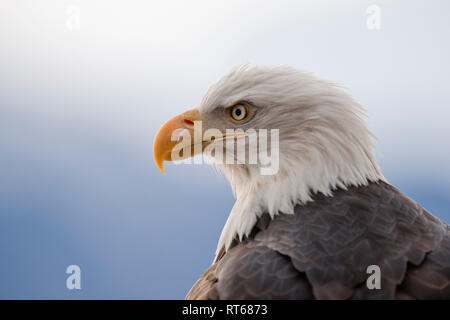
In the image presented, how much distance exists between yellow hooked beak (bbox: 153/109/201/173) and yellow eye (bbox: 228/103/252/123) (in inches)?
6.5

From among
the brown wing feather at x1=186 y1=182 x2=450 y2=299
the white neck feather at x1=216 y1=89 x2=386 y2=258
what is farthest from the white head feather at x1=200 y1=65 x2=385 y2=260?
the brown wing feather at x1=186 y1=182 x2=450 y2=299

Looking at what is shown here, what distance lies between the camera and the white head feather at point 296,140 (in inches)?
77.5

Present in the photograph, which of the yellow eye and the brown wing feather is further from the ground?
the yellow eye

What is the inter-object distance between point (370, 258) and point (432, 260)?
0.21 meters

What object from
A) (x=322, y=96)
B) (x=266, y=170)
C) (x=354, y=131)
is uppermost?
(x=322, y=96)

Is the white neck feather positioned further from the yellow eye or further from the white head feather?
the yellow eye

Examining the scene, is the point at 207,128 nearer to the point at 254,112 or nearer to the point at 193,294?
the point at 254,112

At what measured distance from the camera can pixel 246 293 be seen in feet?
4.87

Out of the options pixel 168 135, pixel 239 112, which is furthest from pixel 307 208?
pixel 168 135

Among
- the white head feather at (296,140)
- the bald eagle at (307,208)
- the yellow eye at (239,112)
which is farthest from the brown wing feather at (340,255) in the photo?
the yellow eye at (239,112)

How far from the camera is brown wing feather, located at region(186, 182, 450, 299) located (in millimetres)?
1460

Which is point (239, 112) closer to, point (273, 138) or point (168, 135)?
point (273, 138)

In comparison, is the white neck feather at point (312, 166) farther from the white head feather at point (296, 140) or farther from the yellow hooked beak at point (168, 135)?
Answer: the yellow hooked beak at point (168, 135)
